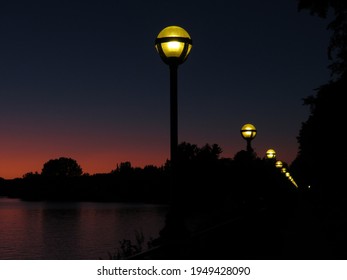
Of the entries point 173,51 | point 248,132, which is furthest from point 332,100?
point 173,51

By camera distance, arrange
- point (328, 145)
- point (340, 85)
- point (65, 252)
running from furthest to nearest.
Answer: point (65, 252) < point (328, 145) < point (340, 85)

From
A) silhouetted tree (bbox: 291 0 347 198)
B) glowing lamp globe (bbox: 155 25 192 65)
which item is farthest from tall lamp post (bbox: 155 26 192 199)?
silhouetted tree (bbox: 291 0 347 198)

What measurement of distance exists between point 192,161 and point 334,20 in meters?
99.0

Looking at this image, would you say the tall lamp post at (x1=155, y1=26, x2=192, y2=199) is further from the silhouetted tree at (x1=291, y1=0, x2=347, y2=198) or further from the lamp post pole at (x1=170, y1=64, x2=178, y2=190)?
the silhouetted tree at (x1=291, y1=0, x2=347, y2=198)

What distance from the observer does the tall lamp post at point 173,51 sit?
1128 centimetres

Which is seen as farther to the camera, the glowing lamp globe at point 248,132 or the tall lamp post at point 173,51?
the glowing lamp globe at point 248,132

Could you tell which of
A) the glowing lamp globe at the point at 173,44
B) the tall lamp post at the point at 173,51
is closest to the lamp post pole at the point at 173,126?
the tall lamp post at the point at 173,51

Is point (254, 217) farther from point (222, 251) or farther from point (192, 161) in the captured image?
point (192, 161)

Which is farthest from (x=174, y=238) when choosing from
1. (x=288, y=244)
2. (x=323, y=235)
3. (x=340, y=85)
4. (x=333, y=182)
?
(x=333, y=182)

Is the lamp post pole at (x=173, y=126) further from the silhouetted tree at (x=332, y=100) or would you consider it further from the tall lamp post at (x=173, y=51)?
the silhouetted tree at (x=332, y=100)

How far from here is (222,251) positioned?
13383 mm

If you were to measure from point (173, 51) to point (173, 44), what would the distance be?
141 mm
